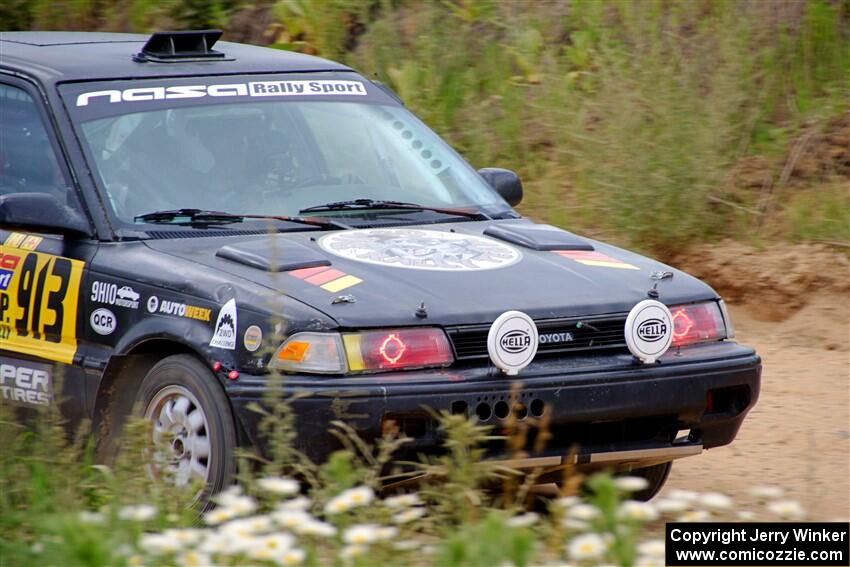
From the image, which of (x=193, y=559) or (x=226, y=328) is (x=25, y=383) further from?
(x=193, y=559)

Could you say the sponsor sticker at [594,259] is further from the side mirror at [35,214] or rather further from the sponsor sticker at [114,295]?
the side mirror at [35,214]

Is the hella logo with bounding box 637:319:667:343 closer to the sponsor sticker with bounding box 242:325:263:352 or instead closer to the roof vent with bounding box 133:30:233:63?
the sponsor sticker with bounding box 242:325:263:352

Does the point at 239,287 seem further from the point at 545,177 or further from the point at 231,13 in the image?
the point at 231,13

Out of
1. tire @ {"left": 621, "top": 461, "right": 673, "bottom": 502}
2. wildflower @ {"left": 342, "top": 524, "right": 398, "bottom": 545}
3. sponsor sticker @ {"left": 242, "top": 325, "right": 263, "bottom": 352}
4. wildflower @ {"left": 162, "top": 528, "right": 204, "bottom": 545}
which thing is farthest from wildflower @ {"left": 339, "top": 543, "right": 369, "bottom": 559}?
tire @ {"left": 621, "top": 461, "right": 673, "bottom": 502}

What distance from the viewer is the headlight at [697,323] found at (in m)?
5.03

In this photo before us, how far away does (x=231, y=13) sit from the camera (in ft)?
44.6

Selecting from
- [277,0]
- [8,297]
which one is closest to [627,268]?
[8,297]

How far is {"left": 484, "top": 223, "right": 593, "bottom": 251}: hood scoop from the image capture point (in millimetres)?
5410

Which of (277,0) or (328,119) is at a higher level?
(277,0)

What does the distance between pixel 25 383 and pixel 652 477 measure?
7.70 ft

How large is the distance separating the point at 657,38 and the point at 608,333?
6080 mm

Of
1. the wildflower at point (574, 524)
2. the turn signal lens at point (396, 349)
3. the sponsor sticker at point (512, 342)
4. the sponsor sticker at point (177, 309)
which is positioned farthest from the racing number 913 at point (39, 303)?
the wildflower at point (574, 524)

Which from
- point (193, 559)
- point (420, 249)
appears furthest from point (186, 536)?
point (420, 249)

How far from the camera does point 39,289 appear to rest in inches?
207
